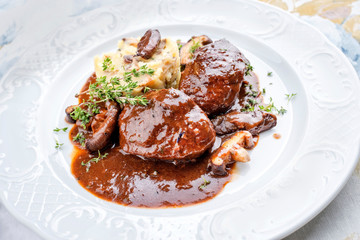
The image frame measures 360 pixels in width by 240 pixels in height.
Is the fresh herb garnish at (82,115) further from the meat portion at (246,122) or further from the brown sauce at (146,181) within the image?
the meat portion at (246,122)

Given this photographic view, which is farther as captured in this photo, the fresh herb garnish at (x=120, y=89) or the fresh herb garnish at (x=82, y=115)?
the fresh herb garnish at (x=82, y=115)

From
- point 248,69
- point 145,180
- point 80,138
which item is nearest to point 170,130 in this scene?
point 145,180

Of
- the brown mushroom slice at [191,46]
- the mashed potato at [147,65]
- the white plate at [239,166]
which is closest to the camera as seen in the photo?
the white plate at [239,166]

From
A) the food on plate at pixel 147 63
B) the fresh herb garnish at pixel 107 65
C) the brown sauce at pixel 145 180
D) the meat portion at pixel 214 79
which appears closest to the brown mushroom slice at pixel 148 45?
the food on plate at pixel 147 63

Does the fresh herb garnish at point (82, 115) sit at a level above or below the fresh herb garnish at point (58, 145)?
above

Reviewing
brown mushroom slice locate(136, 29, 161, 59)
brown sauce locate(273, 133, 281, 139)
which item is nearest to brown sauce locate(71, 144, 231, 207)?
brown sauce locate(273, 133, 281, 139)

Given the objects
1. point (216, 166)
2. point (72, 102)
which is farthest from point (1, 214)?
point (216, 166)

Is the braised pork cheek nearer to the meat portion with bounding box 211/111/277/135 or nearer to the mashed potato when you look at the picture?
the meat portion with bounding box 211/111/277/135
